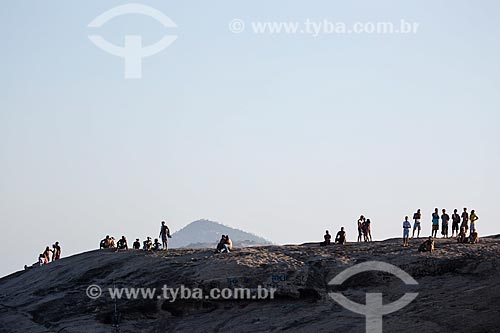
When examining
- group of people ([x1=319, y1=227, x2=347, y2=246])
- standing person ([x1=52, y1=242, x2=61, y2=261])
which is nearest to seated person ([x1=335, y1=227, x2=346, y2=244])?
group of people ([x1=319, y1=227, x2=347, y2=246])

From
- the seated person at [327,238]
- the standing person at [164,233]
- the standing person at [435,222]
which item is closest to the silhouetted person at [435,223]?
the standing person at [435,222]

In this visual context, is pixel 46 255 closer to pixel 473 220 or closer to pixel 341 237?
pixel 341 237

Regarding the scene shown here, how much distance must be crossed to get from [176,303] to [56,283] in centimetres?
913

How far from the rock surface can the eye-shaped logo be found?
309 mm

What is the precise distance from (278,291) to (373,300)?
15.0 ft

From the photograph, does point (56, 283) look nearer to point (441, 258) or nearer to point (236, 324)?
point (236, 324)

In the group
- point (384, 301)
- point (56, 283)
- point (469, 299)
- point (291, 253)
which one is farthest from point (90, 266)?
point (469, 299)

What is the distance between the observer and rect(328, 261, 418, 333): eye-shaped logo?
34.7 meters

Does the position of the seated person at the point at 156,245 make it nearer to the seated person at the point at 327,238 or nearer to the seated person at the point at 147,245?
the seated person at the point at 147,245

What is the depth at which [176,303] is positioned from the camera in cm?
4009

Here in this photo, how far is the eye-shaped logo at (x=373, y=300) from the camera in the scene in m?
34.7

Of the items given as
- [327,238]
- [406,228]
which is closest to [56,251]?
[327,238]

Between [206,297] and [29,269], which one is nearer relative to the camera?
[206,297]

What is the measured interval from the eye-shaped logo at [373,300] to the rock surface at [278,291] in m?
0.31
